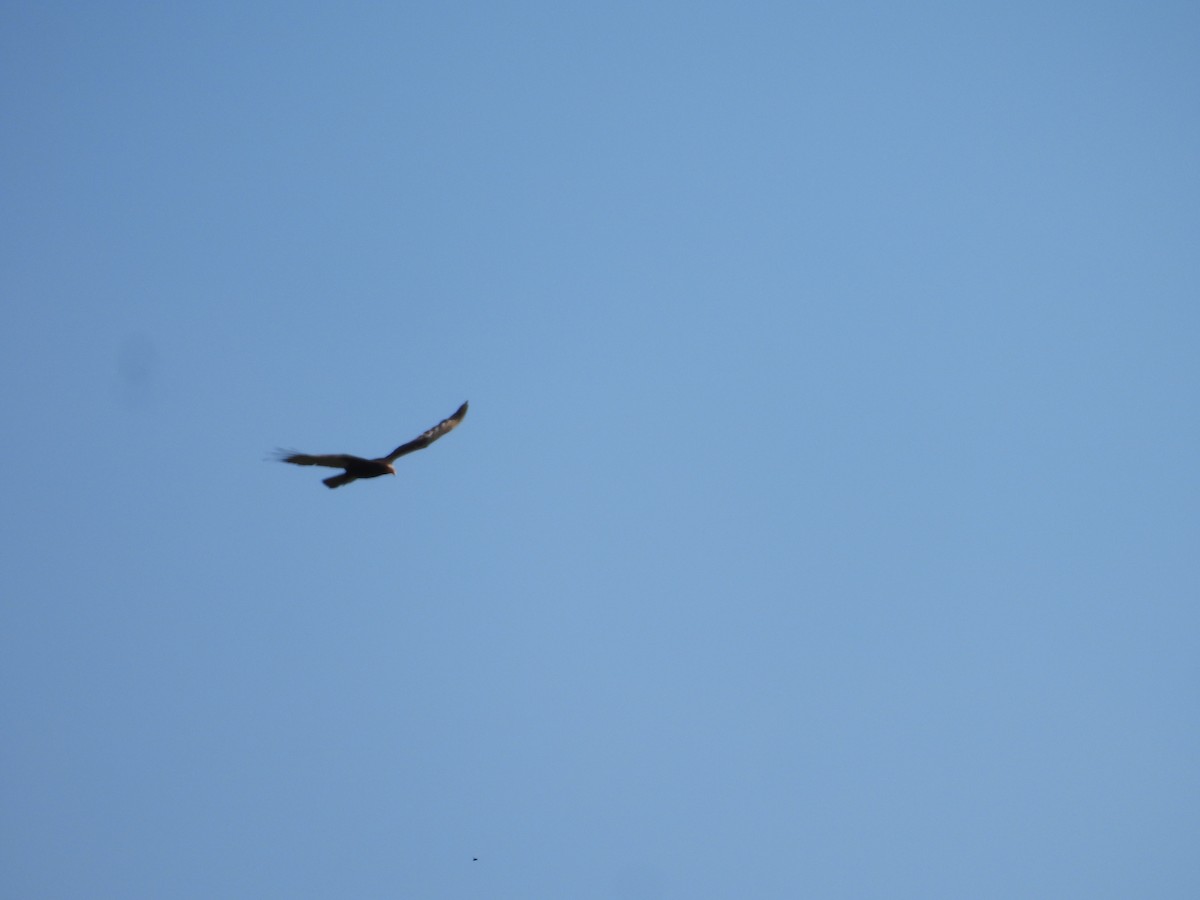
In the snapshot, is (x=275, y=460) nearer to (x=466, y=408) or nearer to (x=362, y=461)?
(x=362, y=461)

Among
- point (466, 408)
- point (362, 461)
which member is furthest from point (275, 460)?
point (466, 408)

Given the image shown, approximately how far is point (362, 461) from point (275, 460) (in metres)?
1.79

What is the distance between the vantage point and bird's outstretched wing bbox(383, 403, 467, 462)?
33.0 meters

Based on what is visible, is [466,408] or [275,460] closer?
[275,460]

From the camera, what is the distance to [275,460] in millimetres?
30578

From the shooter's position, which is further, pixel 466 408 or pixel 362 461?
pixel 466 408

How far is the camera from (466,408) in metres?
34.3

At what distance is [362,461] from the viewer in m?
31.8

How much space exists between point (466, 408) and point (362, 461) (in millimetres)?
3146

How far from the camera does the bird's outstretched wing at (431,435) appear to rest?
33.0 metres

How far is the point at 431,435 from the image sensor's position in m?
33.4
